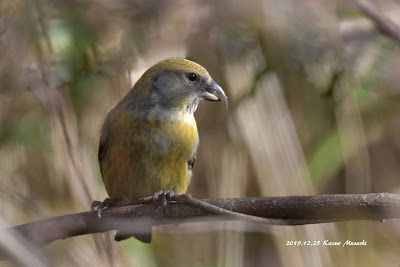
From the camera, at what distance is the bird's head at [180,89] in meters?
3.94

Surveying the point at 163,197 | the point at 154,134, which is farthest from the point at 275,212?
the point at 154,134

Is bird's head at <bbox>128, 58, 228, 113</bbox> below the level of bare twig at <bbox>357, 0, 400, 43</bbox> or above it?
above

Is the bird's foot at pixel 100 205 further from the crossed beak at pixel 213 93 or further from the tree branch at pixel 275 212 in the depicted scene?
the crossed beak at pixel 213 93

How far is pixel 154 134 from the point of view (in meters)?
3.77

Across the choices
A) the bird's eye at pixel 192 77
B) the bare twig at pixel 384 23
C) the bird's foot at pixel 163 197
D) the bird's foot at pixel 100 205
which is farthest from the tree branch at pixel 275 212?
the bird's eye at pixel 192 77

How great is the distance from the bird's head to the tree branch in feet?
4.02

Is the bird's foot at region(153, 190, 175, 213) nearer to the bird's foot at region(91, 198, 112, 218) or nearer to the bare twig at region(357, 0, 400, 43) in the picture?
the bird's foot at region(91, 198, 112, 218)

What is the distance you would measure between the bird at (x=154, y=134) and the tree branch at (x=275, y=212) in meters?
0.90

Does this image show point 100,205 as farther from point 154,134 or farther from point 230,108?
point 230,108

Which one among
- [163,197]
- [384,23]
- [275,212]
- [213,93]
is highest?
[213,93]

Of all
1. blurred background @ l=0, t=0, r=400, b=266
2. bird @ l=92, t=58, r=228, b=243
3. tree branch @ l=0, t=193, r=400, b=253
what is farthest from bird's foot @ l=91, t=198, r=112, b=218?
tree branch @ l=0, t=193, r=400, b=253

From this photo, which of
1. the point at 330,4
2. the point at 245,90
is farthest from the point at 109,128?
the point at 330,4

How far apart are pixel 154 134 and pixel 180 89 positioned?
0.39 meters

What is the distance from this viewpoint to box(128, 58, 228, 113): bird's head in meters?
3.94
